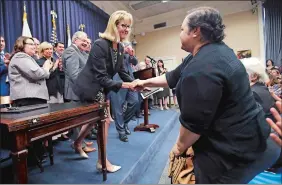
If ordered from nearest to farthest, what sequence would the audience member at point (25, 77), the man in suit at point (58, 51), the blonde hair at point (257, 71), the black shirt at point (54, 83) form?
1. the blonde hair at point (257, 71)
2. the audience member at point (25, 77)
3. the black shirt at point (54, 83)
4. the man in suit at point (58, 51)

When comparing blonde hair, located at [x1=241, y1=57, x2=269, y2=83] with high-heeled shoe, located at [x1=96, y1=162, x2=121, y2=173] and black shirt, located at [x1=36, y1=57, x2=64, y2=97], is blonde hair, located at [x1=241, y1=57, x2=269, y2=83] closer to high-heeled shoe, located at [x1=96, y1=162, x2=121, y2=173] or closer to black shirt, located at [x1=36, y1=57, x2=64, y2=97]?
high-heeled shoe, located at [x1=96, y1=162, x2=121, y2=173]

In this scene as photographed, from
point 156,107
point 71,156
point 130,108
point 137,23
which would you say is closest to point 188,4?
point 137,23

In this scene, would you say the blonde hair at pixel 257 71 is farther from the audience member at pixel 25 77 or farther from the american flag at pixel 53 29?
the american flag at pixel 53 29

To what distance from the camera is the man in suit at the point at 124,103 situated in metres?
1.99

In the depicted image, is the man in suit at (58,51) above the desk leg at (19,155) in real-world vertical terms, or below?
above

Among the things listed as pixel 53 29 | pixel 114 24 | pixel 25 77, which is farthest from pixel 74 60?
pixel 53 29

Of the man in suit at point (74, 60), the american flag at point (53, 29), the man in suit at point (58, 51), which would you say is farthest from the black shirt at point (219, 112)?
the american flag at point (53, 29)

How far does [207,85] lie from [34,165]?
139 centimetres

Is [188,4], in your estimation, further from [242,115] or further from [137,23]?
[242,115]

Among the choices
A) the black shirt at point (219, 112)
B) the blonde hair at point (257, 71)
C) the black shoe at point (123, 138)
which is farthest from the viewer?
the black shoe at point (123, 138)

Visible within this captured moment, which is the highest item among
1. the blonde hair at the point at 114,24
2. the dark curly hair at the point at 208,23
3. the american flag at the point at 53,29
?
the american flag at the point at 53,29

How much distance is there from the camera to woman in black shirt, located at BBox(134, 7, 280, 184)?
23.3 inches

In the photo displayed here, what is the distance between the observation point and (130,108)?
2.35m

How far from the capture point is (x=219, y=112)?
638 mm
